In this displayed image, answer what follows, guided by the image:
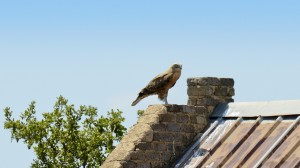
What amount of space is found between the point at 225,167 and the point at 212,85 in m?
2.48

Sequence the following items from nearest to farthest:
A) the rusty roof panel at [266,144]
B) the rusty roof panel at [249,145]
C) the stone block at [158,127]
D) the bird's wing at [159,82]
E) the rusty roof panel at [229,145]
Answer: the rusty roof panel at [266,144] < the rusty roof panel at [249,145] < the rusty roof panel at [229,145] < the stone block at [158,127] < the bird's wing at [159,82]

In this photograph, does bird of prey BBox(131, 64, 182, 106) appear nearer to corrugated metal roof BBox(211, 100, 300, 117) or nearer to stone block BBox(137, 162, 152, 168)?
corrugated metal roof BBox(211, 100, 300, 117)

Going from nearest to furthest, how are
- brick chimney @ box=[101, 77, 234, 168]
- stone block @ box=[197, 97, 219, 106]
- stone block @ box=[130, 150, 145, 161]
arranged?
stone block @ box=[130, 150, 145, 161] < brick chimney @ box=[101, 77, 234, 168] < stone block @ box=[197, 97, 219, 106]

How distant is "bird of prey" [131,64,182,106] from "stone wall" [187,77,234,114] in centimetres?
49

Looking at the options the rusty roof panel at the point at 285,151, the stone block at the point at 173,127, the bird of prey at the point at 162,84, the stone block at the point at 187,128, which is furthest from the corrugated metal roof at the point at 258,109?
the bird of prey at the point at 162,84

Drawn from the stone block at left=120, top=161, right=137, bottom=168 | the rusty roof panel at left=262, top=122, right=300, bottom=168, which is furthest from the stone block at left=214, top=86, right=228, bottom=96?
the rusty roof panel at left=262, top=122, right=300, bottom=168

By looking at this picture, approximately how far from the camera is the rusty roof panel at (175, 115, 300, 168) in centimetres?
1922

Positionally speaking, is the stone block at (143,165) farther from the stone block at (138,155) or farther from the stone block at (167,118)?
the stone block at (167,118)

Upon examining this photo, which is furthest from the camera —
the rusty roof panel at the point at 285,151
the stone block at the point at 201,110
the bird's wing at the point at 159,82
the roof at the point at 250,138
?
the stone block at the point at 201,110

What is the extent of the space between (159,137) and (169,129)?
12.0 inches

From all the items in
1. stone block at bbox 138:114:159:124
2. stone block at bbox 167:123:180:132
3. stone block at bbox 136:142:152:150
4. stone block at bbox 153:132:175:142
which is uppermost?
stone block at bbox 138:114:159:124

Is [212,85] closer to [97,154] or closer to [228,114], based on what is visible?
[228,114]

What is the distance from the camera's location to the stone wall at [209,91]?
2178cm

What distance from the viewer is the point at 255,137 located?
20406mm
